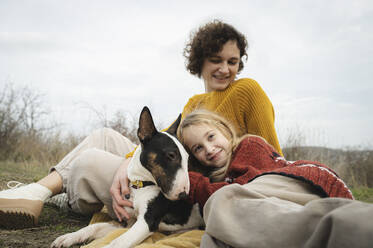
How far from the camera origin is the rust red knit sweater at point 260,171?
1576 millimetres

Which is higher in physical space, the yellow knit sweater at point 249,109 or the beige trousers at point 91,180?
the yellow knit sweater at point 249,109

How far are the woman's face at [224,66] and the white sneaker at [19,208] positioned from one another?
7.00 feet

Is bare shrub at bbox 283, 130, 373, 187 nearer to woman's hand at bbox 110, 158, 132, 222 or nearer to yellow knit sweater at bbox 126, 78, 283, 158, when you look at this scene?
yellow knit sweater at bbox 126, 78, 283, 158

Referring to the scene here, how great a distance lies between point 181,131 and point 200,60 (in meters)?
1.39

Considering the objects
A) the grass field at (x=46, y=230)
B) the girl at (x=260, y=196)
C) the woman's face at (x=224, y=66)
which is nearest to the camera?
the girl at (x=260, y=196)

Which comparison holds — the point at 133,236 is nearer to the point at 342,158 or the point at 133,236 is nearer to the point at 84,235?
the point at 84,235

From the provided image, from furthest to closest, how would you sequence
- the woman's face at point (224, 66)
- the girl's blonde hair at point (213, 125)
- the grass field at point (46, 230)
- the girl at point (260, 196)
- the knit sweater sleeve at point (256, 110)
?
1. the woman's face at point (224, 66)
2. the knit sweater sleeve at point (256, 110)
3. the girl's blonde hair at point (213, 125)
4. the grass field at point (46, 230)
5. the girl at point (260, 196)

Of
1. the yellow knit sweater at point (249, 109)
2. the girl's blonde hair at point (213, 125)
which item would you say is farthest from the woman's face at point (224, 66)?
the girl's blonde hair at point (213, 125)

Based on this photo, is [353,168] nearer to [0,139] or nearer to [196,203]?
[196,203]

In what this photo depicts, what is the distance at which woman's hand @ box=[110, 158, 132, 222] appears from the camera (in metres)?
2.01

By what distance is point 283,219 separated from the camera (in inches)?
40.7

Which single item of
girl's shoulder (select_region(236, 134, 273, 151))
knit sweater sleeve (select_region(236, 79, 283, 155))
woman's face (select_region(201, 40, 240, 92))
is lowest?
girl's shoulder (select_region(236, 134, 273, 151))

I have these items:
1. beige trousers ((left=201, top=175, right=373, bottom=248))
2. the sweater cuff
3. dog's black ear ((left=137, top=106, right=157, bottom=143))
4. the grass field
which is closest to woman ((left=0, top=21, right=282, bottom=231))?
the grass field

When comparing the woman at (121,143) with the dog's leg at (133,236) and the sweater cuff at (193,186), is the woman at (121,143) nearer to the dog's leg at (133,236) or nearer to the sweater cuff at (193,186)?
the dog's leg at (133,236)
